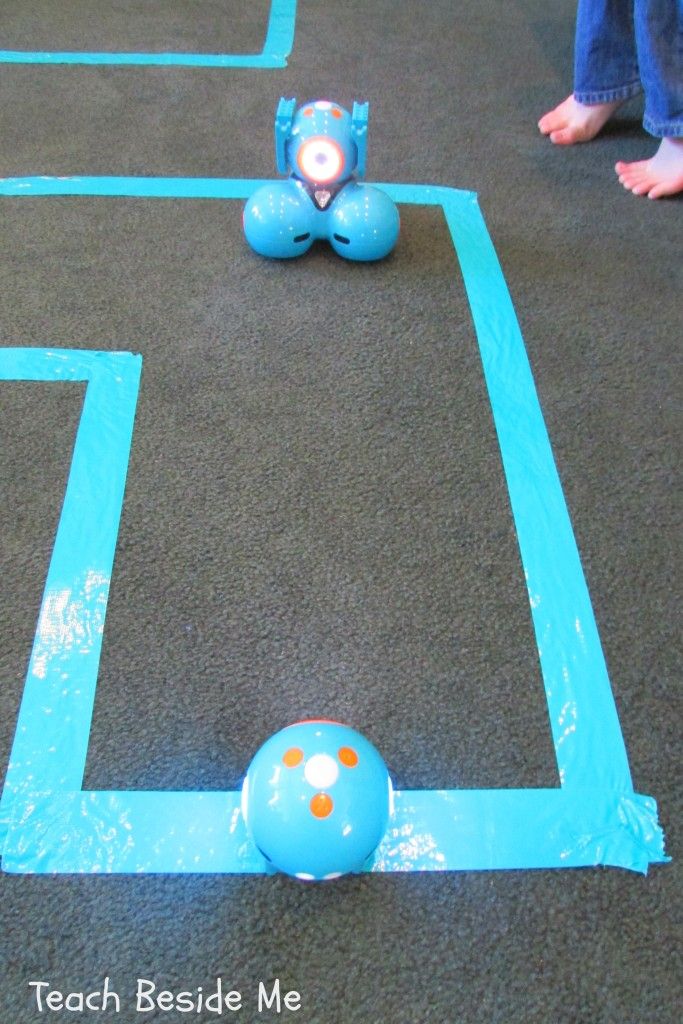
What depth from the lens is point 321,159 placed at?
155cm

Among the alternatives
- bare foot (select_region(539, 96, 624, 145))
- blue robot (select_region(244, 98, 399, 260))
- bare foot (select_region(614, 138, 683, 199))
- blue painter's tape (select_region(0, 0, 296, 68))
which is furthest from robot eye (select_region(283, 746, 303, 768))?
blue painter's tape (select_region(0, 0, 296, 68))

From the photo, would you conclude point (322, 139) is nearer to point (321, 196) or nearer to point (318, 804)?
point (321, 196)

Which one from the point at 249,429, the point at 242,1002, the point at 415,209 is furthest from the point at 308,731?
the point at 415,209

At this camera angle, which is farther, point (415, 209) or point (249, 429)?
point (415, 209)

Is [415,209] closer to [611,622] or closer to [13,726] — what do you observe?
[611,622]

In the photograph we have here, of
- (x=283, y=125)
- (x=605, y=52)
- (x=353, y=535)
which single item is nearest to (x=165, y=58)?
(x=283, y=125)

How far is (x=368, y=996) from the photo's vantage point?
0.83m

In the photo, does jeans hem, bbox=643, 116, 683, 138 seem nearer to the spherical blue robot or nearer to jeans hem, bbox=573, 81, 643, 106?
jeans hem, bbox=573, 81, 643, 106

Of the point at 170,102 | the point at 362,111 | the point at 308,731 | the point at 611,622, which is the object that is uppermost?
the point at 170,102

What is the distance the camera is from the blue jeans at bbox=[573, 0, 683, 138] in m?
1.74

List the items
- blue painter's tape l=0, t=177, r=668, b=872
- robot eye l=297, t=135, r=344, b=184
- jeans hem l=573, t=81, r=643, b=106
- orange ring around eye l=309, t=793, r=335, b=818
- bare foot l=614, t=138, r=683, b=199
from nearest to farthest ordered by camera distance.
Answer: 1. orange ring around eye l=309, t=793, r=335, b=818
2. blue painter's tape l=0, t=177, r=668, b=872
3. robot eye l=297, t=135, r=344, b=184
4. bare foot l=614, t=138, r=683, b=199
5. jeans hem l=573, t=81, r=643, b=106

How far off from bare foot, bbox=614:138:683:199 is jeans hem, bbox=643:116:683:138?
4cm

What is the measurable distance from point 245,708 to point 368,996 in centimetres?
36

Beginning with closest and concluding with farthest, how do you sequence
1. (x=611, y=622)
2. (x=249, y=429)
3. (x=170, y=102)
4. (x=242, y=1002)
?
(x=242, y=1002)
(x=611, y=622)
(x=249, y=429)
(x=170, y=102)
